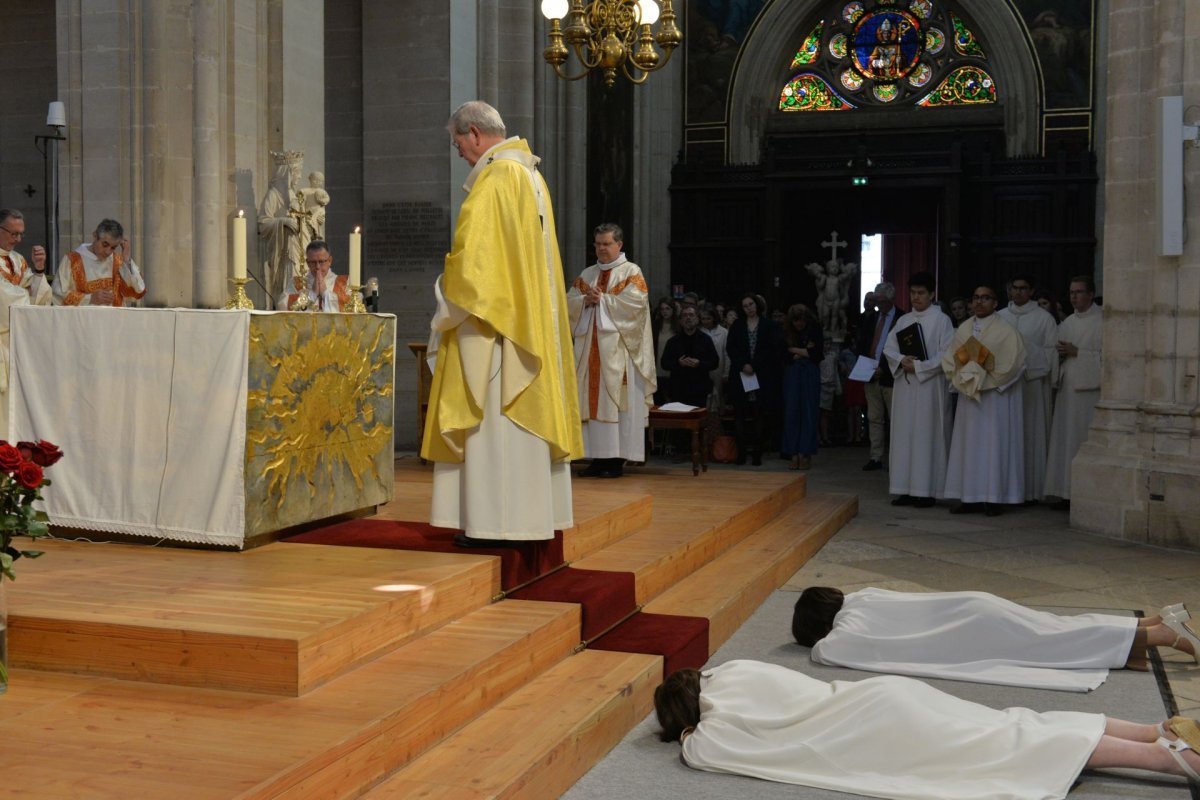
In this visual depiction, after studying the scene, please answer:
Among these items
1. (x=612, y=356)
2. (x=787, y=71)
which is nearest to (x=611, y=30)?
(x=612, y=356)

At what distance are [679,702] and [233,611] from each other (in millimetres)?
1464

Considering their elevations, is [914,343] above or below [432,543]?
above

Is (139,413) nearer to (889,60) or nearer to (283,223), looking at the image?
(283,223)

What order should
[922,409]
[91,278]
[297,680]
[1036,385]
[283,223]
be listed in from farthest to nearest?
[1036,385]
[922,409]
[283,223]
[91,278]
[297,680]

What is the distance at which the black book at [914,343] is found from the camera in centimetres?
1043

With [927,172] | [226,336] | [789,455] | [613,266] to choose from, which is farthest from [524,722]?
[927,172]

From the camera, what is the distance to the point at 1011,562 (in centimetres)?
801

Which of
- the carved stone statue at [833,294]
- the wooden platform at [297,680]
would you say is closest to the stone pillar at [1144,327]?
the wooden platform at [297,680]

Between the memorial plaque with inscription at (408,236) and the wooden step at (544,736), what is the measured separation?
765 centimetres

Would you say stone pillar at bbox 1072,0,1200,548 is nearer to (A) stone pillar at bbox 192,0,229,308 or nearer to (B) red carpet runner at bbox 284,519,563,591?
(B) red carpet runner at bbox 284,519,563,591

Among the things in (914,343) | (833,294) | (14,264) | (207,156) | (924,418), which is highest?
(207,156)

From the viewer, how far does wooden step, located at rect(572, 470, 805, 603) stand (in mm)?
6184

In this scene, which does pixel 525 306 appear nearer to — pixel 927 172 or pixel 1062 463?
pixel 1062 463

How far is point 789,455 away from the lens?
12.5 metres
